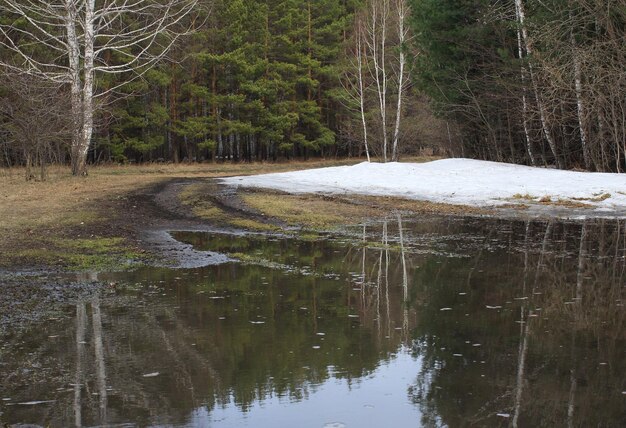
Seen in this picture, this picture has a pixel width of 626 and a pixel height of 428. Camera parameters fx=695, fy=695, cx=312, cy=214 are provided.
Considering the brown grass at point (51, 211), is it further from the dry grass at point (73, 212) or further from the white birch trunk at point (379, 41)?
the white birch trunk at point (379, 41)

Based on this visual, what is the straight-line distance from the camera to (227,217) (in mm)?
15594

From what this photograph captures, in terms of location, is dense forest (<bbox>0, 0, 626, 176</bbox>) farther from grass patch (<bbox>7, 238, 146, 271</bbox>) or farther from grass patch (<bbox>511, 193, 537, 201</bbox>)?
grass patch (<bbox>7, 238, 146, 271</bbox>)

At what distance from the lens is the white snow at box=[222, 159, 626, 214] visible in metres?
18.9

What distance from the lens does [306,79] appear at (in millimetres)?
53812

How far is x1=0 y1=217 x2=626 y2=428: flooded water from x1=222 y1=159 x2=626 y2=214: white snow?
350 inches

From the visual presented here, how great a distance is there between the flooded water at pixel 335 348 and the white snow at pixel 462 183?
29.2ft

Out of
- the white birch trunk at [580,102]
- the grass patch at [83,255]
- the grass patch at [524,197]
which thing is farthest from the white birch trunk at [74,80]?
the white birch trunk at [580,102]

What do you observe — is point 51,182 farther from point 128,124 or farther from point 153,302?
point 128,124

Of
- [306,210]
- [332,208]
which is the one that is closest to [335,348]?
[306,210]

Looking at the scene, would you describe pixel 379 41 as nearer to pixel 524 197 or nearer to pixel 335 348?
pixel 524 197

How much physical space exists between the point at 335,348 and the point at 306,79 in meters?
49.1

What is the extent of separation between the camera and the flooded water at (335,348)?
15.4 feet

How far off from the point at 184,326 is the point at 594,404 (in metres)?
3.76

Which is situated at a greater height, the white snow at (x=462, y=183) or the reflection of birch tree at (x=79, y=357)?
the white snow at (x=462, y=183)
